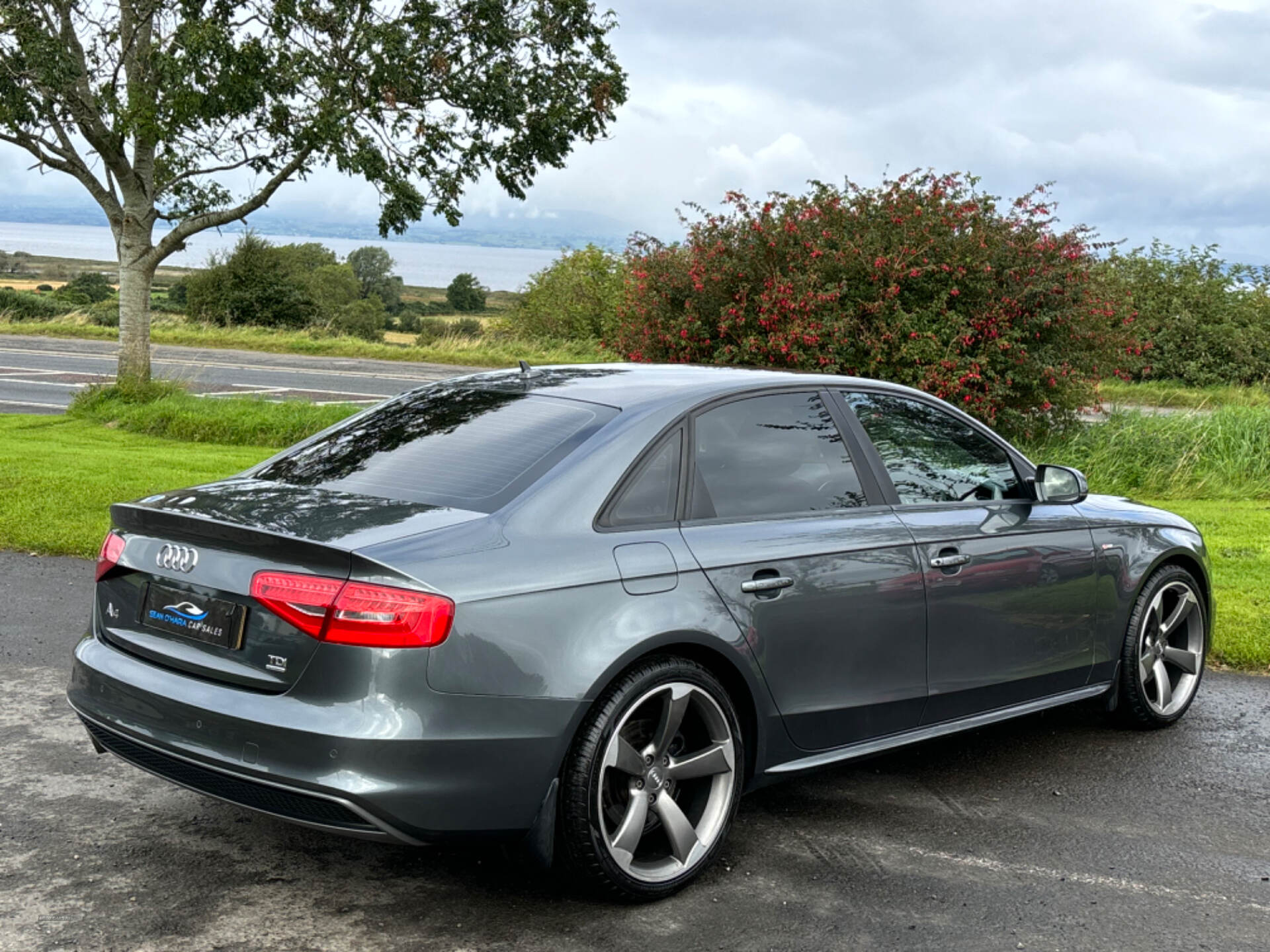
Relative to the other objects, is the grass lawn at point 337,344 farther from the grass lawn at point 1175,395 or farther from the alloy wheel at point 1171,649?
the alloy wheel at point 1171,649

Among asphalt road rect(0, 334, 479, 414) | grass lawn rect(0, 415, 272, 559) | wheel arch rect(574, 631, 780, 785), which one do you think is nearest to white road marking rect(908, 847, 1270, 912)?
wheel arch rect(574, 631, 780, 785)

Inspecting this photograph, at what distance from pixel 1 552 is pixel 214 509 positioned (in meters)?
5.97

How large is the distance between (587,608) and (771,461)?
1104 mm

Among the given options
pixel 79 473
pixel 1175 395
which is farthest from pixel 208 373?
pixel 1175 395

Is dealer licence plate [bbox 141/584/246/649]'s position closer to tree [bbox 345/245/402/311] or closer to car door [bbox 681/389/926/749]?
car door [bbox 681/389/926/749]

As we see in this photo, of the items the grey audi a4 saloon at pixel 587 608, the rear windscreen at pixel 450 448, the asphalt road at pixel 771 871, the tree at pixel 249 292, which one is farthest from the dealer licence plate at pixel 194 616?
the tree at pixel 249 292

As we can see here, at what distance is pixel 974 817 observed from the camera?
475 cm

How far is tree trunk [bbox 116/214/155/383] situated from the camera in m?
16.8

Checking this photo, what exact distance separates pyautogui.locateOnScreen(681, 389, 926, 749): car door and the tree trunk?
14.0 meters

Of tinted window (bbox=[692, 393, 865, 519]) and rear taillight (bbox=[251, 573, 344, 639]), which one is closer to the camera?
rear taillight (bbox=[251, 573, 344, 639])

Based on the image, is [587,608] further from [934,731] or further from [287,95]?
[287,95]

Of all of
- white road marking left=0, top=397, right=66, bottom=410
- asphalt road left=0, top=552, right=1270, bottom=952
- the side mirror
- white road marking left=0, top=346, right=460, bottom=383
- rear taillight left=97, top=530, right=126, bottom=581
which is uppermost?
the side mirror

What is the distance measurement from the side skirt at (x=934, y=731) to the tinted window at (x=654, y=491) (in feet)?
3.04

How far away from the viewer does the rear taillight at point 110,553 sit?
4105mm
